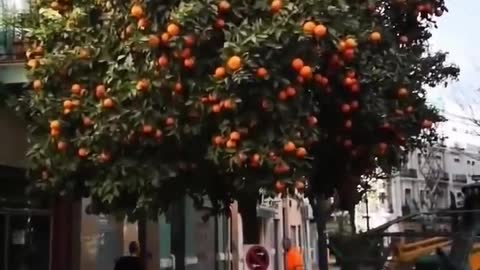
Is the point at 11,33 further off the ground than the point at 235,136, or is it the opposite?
the point at 11,33

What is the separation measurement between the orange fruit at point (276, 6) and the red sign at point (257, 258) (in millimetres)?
3875

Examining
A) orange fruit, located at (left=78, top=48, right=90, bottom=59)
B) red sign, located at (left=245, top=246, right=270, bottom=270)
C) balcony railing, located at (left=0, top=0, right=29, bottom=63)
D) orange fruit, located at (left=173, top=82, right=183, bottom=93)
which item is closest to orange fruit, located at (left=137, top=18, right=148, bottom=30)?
orange fruit, located at (left=173, top=82, right=183, bottom=93)

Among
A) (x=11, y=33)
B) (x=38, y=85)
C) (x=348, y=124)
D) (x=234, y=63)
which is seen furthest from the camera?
(x=11, y=33)

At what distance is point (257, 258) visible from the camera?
10.7 meters

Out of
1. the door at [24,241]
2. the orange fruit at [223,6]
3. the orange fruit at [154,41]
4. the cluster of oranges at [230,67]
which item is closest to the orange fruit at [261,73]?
the cluster of oranges at [230,67]

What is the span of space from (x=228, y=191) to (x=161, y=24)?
2.12 metres

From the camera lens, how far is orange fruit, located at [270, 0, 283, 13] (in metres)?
7.48

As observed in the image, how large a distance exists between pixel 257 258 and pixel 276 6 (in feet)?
13.7

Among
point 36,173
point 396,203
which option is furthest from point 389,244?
point 396,203

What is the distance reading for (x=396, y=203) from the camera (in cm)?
7831

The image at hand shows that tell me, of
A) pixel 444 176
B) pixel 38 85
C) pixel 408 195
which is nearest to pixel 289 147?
pixel 38 85

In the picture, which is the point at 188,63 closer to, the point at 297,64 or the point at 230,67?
the point at 230,67

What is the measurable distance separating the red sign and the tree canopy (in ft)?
4.79

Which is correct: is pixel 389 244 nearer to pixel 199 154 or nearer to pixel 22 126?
pixel 199 154
